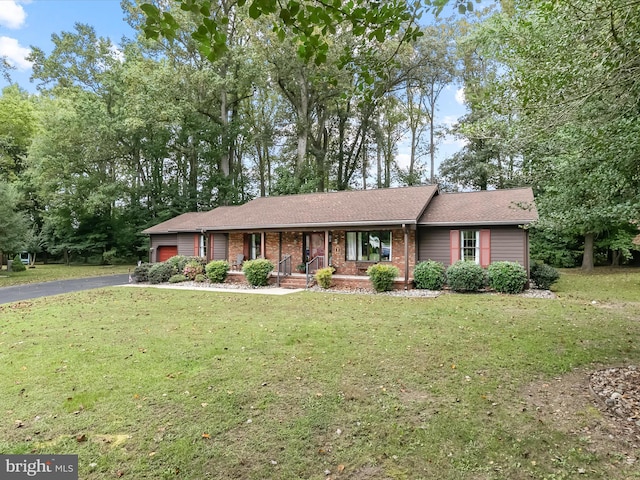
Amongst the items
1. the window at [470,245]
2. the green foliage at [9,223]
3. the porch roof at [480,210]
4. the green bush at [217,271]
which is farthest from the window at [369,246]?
the green foliage at [9,223]

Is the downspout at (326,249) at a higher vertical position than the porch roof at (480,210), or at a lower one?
lower

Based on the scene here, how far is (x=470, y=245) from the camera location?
14.0 meters

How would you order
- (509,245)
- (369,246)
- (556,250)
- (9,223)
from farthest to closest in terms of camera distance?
(556,250) → (9,223) → (369,246) → (509,245)

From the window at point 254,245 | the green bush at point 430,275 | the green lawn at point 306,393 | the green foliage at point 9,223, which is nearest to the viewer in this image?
the green lawn at point 306,393

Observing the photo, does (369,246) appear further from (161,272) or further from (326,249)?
(161,272)

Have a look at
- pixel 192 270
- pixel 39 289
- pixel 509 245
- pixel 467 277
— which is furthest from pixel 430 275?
pixel 39 289

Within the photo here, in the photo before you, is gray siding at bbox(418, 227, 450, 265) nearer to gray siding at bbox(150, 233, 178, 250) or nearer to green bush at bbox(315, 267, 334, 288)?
green bush at bbox(315, 267, 334, 288)

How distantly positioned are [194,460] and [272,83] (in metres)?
30.3

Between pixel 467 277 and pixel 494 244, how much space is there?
222cm

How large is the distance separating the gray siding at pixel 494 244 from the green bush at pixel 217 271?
8414 mm

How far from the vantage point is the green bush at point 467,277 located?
40.6ft

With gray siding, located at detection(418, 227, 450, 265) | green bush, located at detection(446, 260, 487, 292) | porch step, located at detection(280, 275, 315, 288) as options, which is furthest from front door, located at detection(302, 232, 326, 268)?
green bush, located at detection(446, 260, 487, 292)

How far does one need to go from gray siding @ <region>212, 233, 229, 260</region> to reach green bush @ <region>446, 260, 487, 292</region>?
37.1 ft

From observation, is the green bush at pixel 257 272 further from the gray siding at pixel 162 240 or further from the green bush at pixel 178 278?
the gray siding at pixel 162 240
